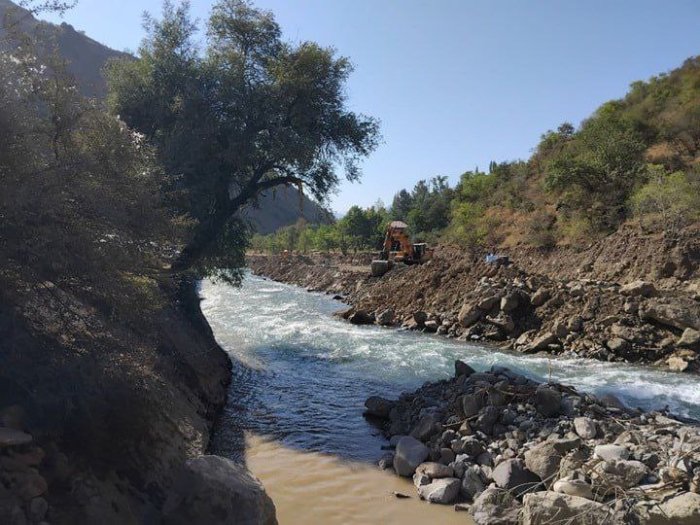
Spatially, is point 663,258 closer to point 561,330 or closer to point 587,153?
point 561,330

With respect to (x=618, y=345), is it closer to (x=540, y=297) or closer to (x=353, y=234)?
(x=540, y=297)

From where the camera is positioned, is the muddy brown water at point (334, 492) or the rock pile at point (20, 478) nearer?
the rock pile at point (20, 478)

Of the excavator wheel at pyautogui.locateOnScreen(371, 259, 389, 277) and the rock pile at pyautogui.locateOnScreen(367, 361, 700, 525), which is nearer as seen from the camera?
the rock pile at pyautogui.locateOnScreen(367, 361, 700, 525)

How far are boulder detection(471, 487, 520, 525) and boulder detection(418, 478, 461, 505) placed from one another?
0.34m

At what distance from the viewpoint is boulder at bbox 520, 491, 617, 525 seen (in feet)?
15.9

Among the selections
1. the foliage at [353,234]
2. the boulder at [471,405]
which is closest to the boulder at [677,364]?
the boulder at [471,405]

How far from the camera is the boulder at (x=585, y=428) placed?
670 centimetres

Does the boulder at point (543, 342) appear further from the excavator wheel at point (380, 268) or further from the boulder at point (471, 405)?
the excavator wheel at point (380, 268)

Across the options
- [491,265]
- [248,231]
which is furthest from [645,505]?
[491,265]

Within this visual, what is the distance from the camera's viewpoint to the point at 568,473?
18.7 feet

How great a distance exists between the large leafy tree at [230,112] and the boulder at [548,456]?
8582mm

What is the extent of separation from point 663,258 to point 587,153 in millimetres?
13655

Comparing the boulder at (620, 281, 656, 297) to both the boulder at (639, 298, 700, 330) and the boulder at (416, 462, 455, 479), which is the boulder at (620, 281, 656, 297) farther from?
the boulder at (416, 462, 455, 479)

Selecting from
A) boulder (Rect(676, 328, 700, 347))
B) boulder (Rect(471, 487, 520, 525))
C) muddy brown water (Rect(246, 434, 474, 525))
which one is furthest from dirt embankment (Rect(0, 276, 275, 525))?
boulder (Rect(676, 328, 700, 347))
